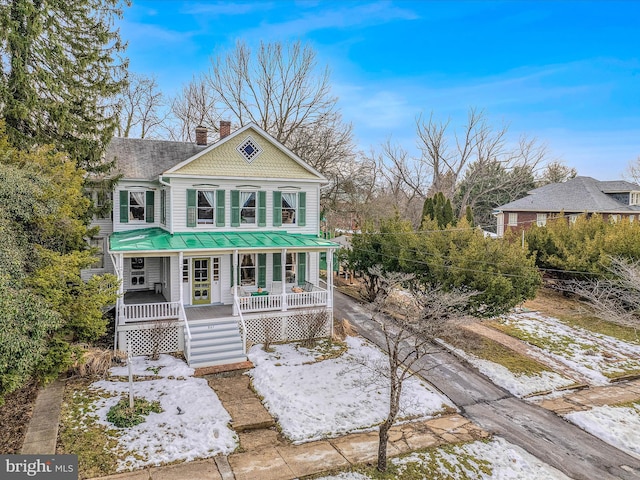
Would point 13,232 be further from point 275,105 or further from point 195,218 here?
point 275,105

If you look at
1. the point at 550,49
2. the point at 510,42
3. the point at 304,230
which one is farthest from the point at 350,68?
the point at 304,230

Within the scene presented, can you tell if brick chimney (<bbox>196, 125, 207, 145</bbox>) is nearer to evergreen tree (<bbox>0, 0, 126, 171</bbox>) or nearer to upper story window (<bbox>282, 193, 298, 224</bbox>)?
evergreen tree (<bbox>0, 0, 126, 171</bbox>)

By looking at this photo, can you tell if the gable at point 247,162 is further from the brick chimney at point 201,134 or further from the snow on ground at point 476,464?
the snow on ground at point 476,464

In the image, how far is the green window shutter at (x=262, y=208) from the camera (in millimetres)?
Answer: 16500

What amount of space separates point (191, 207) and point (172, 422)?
27.9 feet

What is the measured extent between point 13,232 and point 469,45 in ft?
67.5

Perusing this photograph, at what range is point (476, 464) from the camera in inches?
320

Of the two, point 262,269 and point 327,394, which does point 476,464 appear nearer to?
point 327,394

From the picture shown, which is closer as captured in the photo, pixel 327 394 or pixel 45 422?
pixel 45 422

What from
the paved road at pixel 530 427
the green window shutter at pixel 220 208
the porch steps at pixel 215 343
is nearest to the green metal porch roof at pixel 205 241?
the green window shutter at pixel 220 208

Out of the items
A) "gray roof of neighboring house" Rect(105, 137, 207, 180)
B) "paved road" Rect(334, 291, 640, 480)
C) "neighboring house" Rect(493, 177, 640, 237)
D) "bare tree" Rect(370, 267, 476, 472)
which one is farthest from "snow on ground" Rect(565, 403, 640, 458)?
"neighboring house" Rect(493, 177, 640, 237)

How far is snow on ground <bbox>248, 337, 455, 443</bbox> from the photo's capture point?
9398 mm

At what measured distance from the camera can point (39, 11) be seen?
42.6ft

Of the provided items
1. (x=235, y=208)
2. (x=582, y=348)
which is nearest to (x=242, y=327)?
(x=235, y=208)
